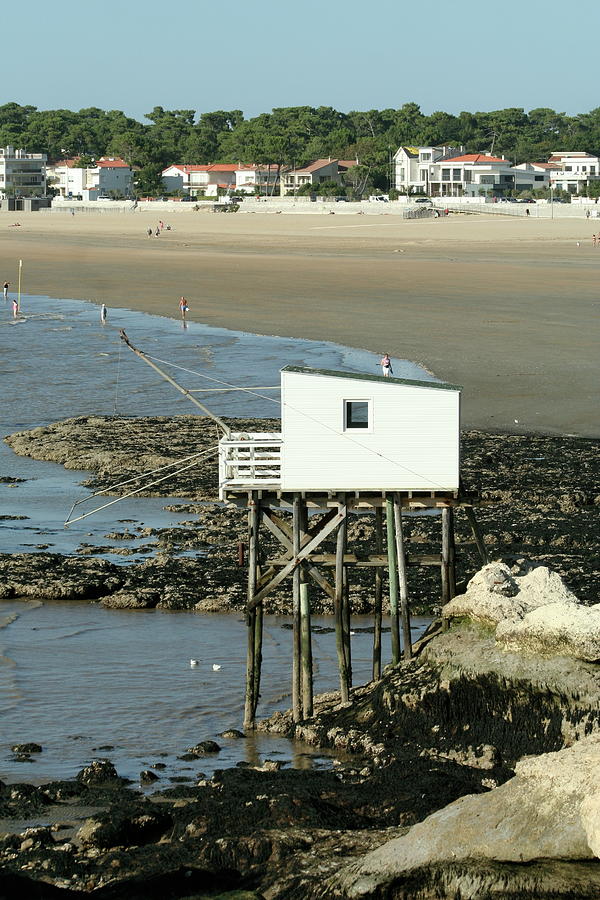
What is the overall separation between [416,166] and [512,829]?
170613mm

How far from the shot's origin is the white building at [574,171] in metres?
177

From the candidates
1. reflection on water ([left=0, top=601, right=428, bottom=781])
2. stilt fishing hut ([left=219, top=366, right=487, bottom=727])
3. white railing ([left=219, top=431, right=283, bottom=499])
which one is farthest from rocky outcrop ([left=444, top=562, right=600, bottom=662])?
white railing ([left=219, top=431, right=283, bottom=499])

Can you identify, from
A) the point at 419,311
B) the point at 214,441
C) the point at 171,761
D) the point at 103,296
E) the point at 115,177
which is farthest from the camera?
the point at 115,177

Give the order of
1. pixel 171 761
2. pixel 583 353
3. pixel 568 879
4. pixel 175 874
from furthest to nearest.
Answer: pixel 583 353
pixel 171 761
pixel 175 874
pixel 568 879

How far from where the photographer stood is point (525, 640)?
16266 millimetres

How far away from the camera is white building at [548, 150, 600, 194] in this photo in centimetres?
17712

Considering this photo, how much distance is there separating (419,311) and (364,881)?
49.2m

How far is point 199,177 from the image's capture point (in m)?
197

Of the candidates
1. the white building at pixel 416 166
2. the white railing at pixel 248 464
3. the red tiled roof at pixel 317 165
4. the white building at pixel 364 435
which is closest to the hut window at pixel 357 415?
the white building at pixel 364 435

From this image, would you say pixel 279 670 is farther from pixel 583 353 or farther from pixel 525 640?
pixel 583 353

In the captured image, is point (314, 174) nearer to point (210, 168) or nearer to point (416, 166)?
point (416, 166)

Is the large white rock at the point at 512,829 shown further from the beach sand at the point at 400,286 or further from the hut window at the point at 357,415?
the beach sand at the point at 400,286

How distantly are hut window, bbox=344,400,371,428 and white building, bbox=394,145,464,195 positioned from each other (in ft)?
513

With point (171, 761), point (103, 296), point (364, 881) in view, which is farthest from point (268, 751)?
point (103, 296)
